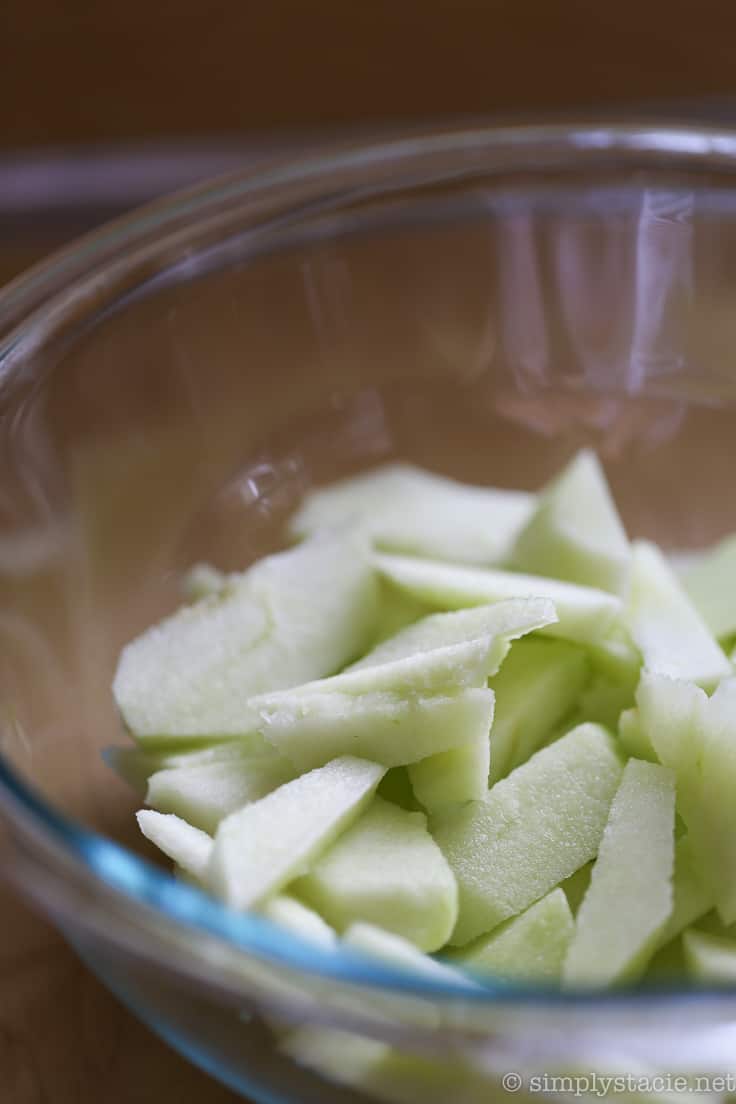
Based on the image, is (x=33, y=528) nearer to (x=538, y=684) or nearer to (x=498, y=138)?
(x=538, y=684)

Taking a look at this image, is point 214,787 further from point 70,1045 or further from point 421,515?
point 421,515

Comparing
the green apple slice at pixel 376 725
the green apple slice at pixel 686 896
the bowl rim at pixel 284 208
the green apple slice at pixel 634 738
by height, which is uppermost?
the bowl rim at pixel 284 208

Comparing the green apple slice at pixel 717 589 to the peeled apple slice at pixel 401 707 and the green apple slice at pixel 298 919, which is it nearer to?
the peeled apple slice at pixel 401 707

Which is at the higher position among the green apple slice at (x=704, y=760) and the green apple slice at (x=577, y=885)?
the green apple slice at (x=704, y=760)

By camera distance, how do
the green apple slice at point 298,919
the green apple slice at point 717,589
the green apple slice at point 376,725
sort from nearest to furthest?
the green apple slice at point 298,919
the green apple slice at point 376,725
the green apple slice at point 717,589

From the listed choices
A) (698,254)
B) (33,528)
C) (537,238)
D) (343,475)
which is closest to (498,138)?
(537,238)

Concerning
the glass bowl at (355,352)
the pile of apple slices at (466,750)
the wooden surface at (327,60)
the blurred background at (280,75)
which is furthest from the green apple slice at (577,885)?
the wooden surface at (327,60)
